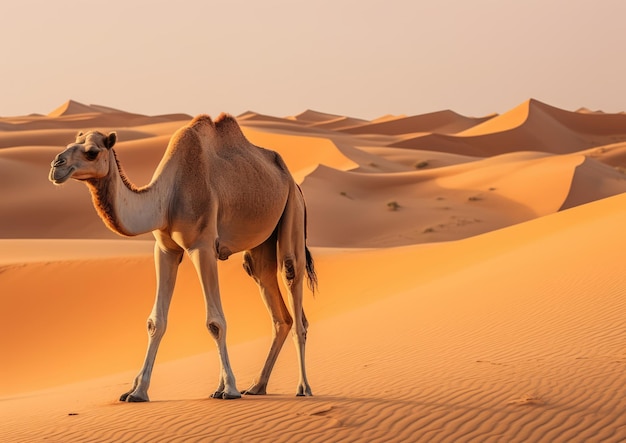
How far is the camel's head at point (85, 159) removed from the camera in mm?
6207

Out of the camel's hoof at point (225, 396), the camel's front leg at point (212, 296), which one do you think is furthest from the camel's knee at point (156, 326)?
the camel's hoof at point (225, 396)

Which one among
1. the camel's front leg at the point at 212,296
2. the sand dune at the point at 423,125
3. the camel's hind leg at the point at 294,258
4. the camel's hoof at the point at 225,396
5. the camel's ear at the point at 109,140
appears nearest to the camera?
the camel's ear at the point at 109,140

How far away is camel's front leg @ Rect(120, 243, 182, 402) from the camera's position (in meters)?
7.01

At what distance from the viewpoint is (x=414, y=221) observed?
37.5 m

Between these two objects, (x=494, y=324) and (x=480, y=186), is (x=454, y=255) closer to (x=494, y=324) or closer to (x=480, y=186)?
(x=494, y=324)

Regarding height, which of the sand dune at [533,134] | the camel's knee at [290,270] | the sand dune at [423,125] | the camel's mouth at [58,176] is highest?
the sand dune at [423,125]

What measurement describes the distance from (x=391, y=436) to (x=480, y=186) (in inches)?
1469

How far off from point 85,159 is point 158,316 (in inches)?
53.2

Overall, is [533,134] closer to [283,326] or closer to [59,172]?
[283,326]

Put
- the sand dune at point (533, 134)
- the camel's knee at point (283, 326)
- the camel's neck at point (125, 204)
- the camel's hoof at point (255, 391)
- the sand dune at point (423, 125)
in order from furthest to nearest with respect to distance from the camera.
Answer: the sand dune at point (423, 125) < the sand dune at point (533, 134) < the camel's knee at point (283, 326) < the camel's hoof at point (255, 391) < the camel's neck at point (125, 204)

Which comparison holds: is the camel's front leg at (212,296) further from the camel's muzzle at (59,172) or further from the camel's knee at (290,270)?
the camel's muzzle at (59,172)

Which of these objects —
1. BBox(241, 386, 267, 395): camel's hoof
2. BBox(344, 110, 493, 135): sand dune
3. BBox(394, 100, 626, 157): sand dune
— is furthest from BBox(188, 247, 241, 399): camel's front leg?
BBox(344, 110, 493, 135): sand dune

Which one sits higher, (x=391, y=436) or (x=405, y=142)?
(x=405, y=142)

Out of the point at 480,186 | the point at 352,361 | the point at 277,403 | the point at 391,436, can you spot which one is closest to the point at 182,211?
the point at 277,403
